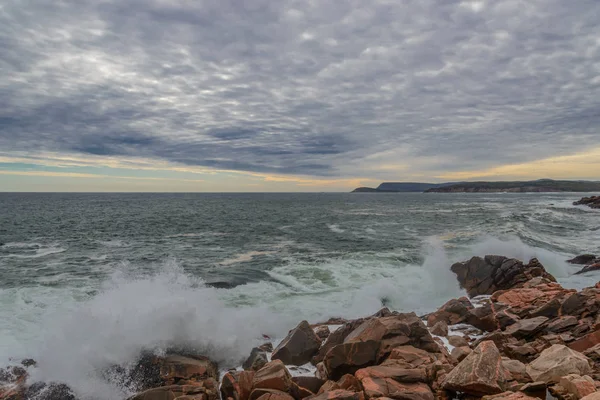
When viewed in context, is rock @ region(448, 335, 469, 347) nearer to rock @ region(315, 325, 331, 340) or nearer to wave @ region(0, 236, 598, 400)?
rock @ region(315, 325, 331, 340)

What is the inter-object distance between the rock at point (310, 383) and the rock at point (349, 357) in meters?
0.47

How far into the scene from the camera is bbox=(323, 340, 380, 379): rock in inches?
347

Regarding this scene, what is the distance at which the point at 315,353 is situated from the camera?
10508 millimetres

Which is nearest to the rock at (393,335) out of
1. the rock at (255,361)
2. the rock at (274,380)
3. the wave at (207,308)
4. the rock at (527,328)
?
the rock at (274,380)

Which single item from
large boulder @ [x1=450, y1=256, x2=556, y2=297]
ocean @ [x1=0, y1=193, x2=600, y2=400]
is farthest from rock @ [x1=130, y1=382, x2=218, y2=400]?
large boulder @ [x1=450, y1=256, x2=556, y2=297]

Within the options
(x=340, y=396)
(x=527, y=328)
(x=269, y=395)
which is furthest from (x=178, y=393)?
(x=527, y=328)

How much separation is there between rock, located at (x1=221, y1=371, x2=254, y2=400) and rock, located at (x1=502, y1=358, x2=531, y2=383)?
5305 mm

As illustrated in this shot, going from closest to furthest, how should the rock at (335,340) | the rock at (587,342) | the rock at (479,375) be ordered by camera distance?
1. the rock at (479,375)
2. the rock at (587,342)
3. the rock at (335,340)

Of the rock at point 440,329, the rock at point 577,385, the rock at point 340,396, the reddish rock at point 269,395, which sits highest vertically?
the rock at point 577,385

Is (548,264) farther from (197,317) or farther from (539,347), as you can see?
(197,317)

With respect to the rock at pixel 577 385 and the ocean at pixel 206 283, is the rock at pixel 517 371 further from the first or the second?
the ocean at pixel 206 283

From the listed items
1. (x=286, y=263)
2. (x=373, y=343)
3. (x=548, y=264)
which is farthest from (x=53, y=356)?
(x=548, y=264)

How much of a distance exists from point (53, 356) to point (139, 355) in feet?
7.04

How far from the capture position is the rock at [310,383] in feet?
27.4
